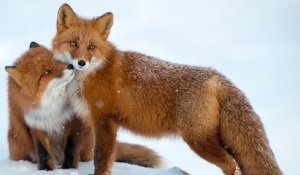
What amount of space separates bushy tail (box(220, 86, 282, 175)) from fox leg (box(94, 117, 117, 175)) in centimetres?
137

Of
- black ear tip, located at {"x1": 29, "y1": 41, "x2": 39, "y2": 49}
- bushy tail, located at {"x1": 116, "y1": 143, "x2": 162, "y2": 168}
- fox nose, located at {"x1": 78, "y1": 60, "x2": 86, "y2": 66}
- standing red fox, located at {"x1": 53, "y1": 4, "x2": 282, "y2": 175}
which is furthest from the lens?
bushy tail, located at {"x1": 116, "y1": 143, "x2": 162, "y2": 168}

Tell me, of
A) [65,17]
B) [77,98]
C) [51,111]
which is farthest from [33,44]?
[77,98]

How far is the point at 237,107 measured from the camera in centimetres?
584

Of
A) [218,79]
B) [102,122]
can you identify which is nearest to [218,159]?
[218,79]

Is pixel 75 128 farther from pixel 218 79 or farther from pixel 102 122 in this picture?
pixel 218 79

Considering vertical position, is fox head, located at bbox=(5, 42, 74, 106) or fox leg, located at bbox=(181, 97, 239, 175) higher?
fox head, located at bbox=(5, 42, 74, 106)

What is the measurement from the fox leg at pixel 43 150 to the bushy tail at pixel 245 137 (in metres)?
2.27

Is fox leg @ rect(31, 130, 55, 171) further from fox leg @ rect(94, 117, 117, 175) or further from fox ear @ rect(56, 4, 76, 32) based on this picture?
fox ear @ rect(56, 4, 76, 32)

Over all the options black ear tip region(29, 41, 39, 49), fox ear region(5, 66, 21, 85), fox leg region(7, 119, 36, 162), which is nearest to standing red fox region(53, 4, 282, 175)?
fox ear region(5, 66, 21, 85)

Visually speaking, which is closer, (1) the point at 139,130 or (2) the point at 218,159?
(2) the point at 218,159

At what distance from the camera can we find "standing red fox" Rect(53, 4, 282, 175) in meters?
5.67

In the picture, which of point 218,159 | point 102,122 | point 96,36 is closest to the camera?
point 218,159

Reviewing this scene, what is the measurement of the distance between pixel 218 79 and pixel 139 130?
1216 mm

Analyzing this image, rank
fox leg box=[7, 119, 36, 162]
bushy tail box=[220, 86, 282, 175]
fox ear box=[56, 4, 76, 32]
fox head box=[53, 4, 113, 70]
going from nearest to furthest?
bushy tail box=[220, 86, 282, 175], fox head box=[53, 4, 113, 70], fox ear box=[56, 4, 76, 32], fox leg box=[7, 119, 36, 162]
